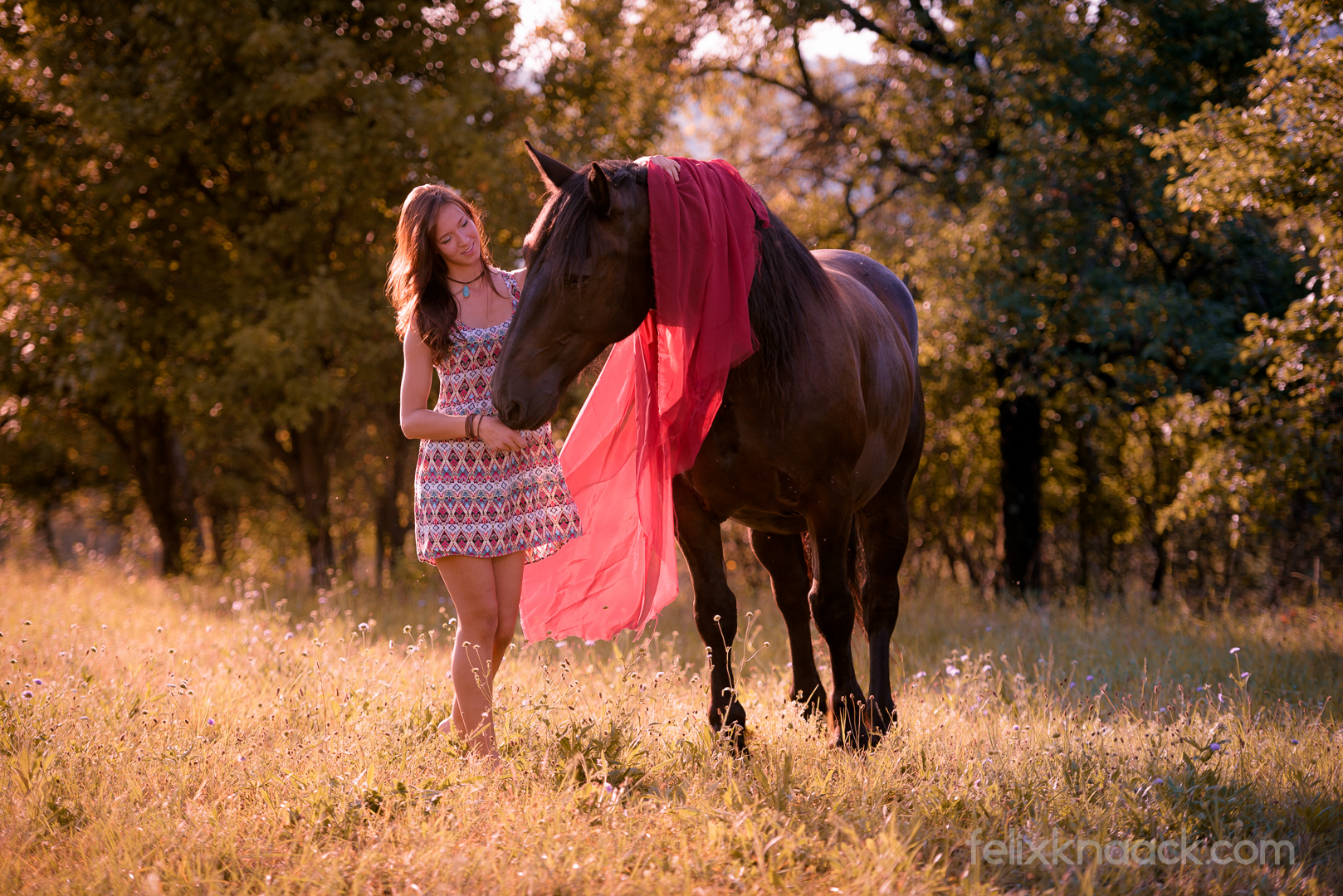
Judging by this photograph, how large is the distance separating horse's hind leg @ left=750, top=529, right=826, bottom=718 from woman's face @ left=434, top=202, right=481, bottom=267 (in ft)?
5.71

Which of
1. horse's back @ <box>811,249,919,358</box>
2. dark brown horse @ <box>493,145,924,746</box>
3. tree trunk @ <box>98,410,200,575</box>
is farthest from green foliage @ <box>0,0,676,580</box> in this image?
dark brown horse @ <box>493,145,924,746</box>

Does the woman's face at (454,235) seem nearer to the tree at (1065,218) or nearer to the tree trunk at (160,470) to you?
the tree at (1065,218)

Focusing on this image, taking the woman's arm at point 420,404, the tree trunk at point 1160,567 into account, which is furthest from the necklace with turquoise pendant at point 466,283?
the tree trunk at point 1160,567

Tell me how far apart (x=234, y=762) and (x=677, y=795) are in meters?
1.63

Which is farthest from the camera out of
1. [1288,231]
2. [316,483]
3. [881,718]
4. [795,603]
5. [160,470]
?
[160,470]

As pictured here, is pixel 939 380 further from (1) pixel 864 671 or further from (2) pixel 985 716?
(2) pixel 985 716

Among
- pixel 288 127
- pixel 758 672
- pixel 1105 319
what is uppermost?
pixel 288 127

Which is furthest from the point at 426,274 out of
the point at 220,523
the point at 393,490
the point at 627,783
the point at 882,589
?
the point at 220,523

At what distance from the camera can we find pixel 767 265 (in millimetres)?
3344

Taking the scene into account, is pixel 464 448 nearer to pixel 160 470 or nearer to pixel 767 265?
pixel 767 265

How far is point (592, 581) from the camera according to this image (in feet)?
12.4

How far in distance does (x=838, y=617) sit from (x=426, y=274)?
2.09m

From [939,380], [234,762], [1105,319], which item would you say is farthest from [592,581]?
[939,380]

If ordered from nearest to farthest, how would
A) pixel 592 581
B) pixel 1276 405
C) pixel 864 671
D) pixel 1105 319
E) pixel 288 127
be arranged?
pixel 592 581 → pixel 864 671 → pixel 1276 405 → pixel 1105 319 → pixel 288 127
